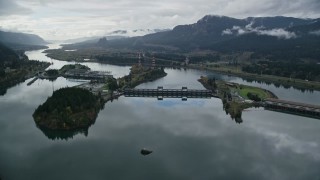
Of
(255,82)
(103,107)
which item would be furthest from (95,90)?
(255,82)

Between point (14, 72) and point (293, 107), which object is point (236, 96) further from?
point (14, 72)

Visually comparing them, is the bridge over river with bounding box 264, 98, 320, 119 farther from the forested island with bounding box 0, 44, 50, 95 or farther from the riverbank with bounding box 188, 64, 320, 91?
the forested island with bounding box 0, 44, 50, 95

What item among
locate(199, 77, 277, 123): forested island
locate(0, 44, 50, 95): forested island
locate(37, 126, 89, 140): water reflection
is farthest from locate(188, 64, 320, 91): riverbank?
locate(0, 44, 50, 95): forested island

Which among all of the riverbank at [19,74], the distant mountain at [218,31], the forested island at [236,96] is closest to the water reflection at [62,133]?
the forested island at [236,96]

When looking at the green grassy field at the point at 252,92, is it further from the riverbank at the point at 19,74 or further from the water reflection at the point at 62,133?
the riverbank at the point at 19,74

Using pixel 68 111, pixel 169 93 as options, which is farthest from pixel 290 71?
pixel 68 111

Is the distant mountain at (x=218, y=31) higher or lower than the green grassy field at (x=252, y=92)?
higher
